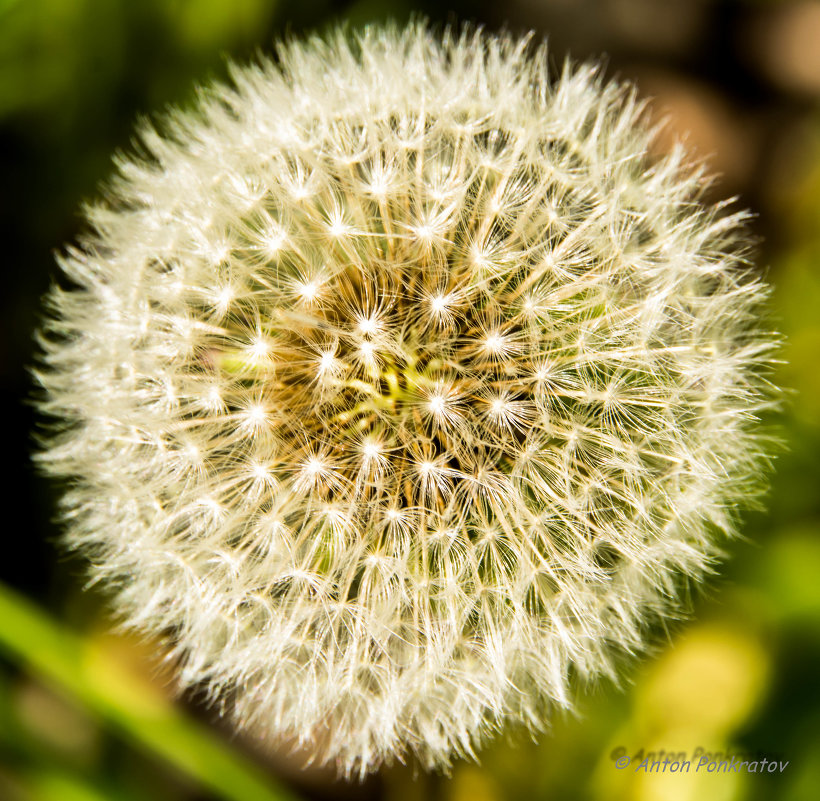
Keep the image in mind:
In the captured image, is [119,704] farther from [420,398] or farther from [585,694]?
[420,398]

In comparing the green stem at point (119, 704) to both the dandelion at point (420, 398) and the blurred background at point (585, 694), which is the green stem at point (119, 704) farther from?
the dandelion at point (420, 398)

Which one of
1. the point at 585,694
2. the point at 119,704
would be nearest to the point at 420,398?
the point at 585,694

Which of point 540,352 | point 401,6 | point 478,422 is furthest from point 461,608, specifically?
point 401,6

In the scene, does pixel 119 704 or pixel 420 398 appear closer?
pixel 420 398

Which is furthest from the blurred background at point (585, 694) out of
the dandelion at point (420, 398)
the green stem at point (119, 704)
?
the dandelion at point (420, 398)

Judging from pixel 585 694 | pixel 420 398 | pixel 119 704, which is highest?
pixel 420 398

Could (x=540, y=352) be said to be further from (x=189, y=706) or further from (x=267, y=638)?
(x=189, y=706)

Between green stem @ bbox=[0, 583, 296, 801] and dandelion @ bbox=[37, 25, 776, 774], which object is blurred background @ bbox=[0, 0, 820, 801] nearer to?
green stem @ bbox=[0, 583, 296, 801]
